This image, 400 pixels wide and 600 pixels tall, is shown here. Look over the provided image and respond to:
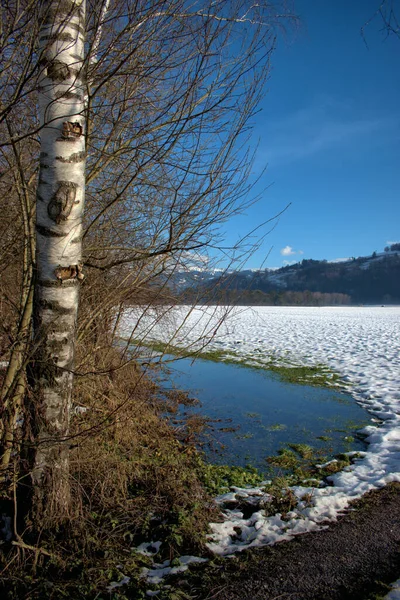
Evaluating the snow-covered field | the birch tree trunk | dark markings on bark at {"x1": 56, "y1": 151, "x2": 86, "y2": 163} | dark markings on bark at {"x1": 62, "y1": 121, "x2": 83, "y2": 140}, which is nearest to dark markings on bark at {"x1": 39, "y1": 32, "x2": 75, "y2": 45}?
the birch tree trunk

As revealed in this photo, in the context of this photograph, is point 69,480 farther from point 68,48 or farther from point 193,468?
point 68,48

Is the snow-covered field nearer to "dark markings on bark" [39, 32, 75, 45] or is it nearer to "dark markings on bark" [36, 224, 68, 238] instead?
"dark markings on bark" [36, 224, 68, 238]

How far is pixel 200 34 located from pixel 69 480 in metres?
3.81

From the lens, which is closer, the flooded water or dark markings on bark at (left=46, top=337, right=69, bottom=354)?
dark markings on bark at (left=46, top=337, right=69, bottom=354)

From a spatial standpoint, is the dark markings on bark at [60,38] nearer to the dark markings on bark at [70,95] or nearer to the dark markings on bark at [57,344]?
the dark markings on bark at [70,95]

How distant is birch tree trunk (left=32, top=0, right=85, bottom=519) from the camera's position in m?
2.70

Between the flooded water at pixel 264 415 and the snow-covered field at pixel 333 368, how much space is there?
20.9 inches

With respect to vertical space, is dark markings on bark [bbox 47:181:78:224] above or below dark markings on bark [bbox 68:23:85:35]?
below

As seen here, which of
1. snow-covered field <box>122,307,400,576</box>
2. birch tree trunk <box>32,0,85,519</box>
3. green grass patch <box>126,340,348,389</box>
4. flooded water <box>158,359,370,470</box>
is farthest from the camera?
green grass patch <box>126,340,348,389</box>

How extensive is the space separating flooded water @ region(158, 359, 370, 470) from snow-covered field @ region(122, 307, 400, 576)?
0.53m

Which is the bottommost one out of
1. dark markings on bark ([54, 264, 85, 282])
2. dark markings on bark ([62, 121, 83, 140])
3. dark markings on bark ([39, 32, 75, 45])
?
dark markings on bark ([54, 264, 85, 282])

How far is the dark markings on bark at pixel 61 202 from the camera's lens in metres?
2.80

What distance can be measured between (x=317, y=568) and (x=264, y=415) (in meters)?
5.28

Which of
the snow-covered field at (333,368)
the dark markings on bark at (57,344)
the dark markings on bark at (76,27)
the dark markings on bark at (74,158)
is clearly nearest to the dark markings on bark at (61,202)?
the dark markings on bark at (74,158)
